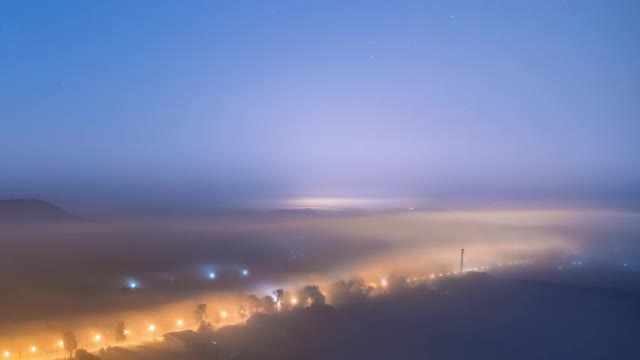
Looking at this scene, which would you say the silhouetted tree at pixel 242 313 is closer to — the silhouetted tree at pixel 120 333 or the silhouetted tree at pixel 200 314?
the silhouetted tree at pixel 200 314

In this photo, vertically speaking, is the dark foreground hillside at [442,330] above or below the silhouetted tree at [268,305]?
below

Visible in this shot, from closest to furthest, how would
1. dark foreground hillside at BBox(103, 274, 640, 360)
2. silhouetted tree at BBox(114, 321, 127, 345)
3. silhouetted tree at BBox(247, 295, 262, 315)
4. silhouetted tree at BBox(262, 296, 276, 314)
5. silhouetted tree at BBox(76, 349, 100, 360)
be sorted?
silhouetted tree at BBox(76, 349, 100, 360) < silhouetted tree at BBox(114, 321, 127, 345) < dark foreground hillside at BBox(103, 274, 640, 360) < silhouetted tree at BBox(247, 295, 262, 315) < silhouetted tree at BBox(262, 296, 276, 314)

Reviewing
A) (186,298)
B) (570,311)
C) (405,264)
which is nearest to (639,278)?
(570,311)

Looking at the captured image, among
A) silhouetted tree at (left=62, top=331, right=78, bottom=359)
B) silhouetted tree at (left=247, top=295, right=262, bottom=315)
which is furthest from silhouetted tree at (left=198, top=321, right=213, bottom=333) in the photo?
silhouetted tree at (left=62, top=331, right=78, bottom=359)

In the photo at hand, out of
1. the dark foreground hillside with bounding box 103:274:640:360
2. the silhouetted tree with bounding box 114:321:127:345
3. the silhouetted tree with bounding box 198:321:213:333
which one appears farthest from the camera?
the silhouetted tree with bounding box 198:321:213:333

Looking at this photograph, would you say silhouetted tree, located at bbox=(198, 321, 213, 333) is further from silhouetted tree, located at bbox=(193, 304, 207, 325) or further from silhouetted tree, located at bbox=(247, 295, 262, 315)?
silhouetted tree, located at bbox=(247, 295, 262, 315)

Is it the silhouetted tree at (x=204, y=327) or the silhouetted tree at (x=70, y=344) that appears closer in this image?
the silhouetted tree at (x=70, y=344)

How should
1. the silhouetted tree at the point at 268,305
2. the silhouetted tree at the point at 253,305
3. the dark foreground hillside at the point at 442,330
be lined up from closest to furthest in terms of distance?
the dark foreground hillside at the point at 442,330 → the silhouetted tree at the point at 253,305 → the silhouetted tree at the point at 268,305

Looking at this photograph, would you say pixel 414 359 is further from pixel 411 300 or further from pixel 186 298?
pixel 186 298

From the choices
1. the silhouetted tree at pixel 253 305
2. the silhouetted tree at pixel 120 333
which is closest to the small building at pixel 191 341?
the silhouetted tree at pixel 120 333
